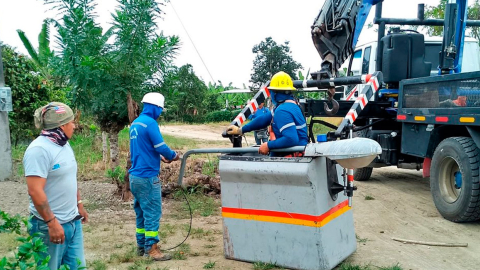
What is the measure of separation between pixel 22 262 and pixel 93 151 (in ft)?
39.0

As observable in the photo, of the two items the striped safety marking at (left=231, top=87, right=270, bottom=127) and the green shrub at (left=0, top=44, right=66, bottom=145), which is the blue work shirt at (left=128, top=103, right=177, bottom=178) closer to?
the striped safety marking at (left=231, top=87, right=270, bottom=127)

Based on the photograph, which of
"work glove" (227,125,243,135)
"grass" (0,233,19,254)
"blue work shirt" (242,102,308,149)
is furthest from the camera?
"work glove" (227,125,243,135)

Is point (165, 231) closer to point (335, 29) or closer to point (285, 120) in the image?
point (285, 120)

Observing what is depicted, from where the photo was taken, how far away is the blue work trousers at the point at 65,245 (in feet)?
10.8

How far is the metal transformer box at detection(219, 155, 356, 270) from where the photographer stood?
450 centimetres

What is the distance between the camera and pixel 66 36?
712cm

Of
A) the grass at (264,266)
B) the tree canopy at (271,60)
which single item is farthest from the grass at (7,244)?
the tree canopy at (271,60)

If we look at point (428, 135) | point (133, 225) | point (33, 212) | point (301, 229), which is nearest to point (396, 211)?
point (428, 135)

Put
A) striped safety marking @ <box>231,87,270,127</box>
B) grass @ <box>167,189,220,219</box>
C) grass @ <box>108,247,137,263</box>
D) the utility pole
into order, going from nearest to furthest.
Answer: grass @ <box>108,247,137,263</box>
striped safety marking @ <box>231,87,270,127</box>
grass @ <box>167,189,220,219</box>
the utility pole

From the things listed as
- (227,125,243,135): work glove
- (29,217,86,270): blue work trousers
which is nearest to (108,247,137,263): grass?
(29,217,86,270): blue work trousers

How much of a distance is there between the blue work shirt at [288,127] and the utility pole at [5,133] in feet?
21.9

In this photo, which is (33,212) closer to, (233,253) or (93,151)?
(233,253)

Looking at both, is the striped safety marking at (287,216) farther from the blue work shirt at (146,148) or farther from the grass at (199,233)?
the grass at (199,233)

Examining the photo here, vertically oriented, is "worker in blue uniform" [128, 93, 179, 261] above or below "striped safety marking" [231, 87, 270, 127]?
below
